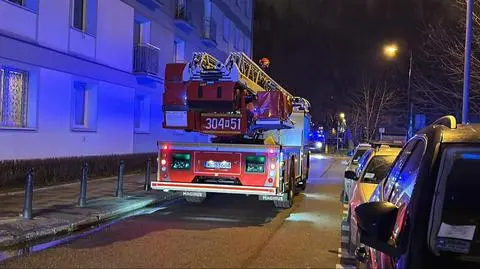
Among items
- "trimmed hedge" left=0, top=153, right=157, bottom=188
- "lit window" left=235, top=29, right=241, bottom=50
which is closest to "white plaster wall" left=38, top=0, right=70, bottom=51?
"trimmed hedge" left=0, top=153, right=157, bottom=188

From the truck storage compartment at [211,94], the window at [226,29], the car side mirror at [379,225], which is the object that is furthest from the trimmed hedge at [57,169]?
the window at [226,29]

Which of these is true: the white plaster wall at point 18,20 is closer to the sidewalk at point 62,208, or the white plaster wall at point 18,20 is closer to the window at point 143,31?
the sidewalk at point 62,208

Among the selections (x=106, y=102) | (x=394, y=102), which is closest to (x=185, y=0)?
(x=106, y=102)

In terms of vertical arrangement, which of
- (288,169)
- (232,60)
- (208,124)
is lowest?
(288,169)

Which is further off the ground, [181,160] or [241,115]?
[241,115]

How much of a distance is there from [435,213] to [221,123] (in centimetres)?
1104

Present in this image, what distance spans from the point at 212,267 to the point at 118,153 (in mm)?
15389

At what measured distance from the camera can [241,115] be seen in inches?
539

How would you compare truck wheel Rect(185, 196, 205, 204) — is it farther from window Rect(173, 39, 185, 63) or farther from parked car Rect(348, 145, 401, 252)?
window Rect(173, 39, 185, 63)

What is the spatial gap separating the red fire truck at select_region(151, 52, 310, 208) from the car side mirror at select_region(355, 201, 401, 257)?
9.02m

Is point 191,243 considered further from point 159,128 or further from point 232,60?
point 159,128

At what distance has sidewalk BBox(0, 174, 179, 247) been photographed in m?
9.42

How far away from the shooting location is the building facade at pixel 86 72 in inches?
624

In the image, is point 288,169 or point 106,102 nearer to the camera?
point 288,169
